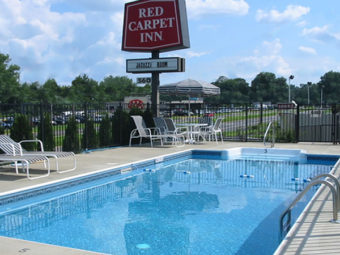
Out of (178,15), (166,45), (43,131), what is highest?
(178,15)

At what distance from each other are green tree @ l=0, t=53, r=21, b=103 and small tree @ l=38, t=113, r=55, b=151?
5217 cm

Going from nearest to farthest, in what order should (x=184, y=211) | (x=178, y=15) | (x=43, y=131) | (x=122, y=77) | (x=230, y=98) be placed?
(x=184, y=211) < (x=43, y=131) < (x=178, y=15) < (x=230, y=98) < (x=122, y=77)

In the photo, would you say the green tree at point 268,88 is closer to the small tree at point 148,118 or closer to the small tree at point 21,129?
the small tree at point 148,118

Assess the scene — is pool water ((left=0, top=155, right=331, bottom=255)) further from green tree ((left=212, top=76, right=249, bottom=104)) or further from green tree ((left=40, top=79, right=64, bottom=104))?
green tree ((left=212, top=76, right=249, bottom=104))

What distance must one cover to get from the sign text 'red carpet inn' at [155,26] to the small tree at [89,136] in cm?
400

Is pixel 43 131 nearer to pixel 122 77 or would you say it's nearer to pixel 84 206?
pixel 84 206

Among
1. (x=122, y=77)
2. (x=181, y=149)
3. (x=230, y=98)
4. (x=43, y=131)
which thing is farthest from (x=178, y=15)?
(x=122, y=77)

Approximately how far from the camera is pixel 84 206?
6594 millimetres

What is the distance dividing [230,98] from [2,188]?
82.9m

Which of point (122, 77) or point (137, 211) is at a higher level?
point (122, 77)

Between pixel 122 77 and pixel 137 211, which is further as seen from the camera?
pixel 122 77

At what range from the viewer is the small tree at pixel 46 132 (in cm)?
1062

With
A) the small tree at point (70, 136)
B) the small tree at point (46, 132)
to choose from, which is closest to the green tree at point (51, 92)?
the small tree at point (70, 136)

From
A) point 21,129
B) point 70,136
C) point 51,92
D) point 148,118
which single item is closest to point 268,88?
point 51,92
